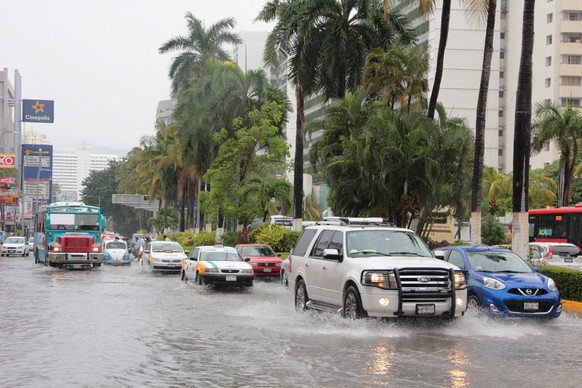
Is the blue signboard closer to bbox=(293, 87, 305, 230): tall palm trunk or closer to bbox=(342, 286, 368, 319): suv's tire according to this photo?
bbox=(293, 87, 305, 230): tall palm trunk

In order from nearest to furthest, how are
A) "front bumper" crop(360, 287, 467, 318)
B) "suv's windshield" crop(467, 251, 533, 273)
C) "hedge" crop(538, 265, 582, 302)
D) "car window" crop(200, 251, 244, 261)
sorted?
"front bumper" crop(360, 287, 467, 318)
"suv's windshield" crop(467, 251, 533, 273)
"hedge" crop(538, 265, 582, 302)
"car window" crop(200, 251, 244, 261)

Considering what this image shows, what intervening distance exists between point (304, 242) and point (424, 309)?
435 cm

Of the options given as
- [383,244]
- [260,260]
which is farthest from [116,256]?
[383,244]

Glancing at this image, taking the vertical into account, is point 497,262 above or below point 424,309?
above

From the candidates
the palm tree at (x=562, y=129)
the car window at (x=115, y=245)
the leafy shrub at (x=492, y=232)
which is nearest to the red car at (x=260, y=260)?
the car window at (x=115, y=245)

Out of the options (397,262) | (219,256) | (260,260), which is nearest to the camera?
(397,262)

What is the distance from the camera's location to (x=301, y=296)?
58.9 ft

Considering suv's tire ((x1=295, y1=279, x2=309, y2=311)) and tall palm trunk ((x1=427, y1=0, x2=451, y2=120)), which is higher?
tall palm trunk ((x1=427, y1=0, x2=451, y2=120))

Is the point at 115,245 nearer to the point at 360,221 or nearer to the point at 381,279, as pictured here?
the point at 360,221

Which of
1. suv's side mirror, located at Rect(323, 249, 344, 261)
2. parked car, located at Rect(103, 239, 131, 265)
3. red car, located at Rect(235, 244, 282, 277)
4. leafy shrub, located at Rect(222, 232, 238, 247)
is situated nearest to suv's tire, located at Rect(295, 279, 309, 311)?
suv's side mirror, located at Rect(323, 249, 344, 261)

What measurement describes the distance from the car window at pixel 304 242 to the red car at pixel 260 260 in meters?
13.9

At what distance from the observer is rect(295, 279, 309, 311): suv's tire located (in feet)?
58.2

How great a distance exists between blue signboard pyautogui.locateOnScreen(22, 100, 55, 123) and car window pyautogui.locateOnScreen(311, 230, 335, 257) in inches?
4844

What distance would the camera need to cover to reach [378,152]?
3203cm
